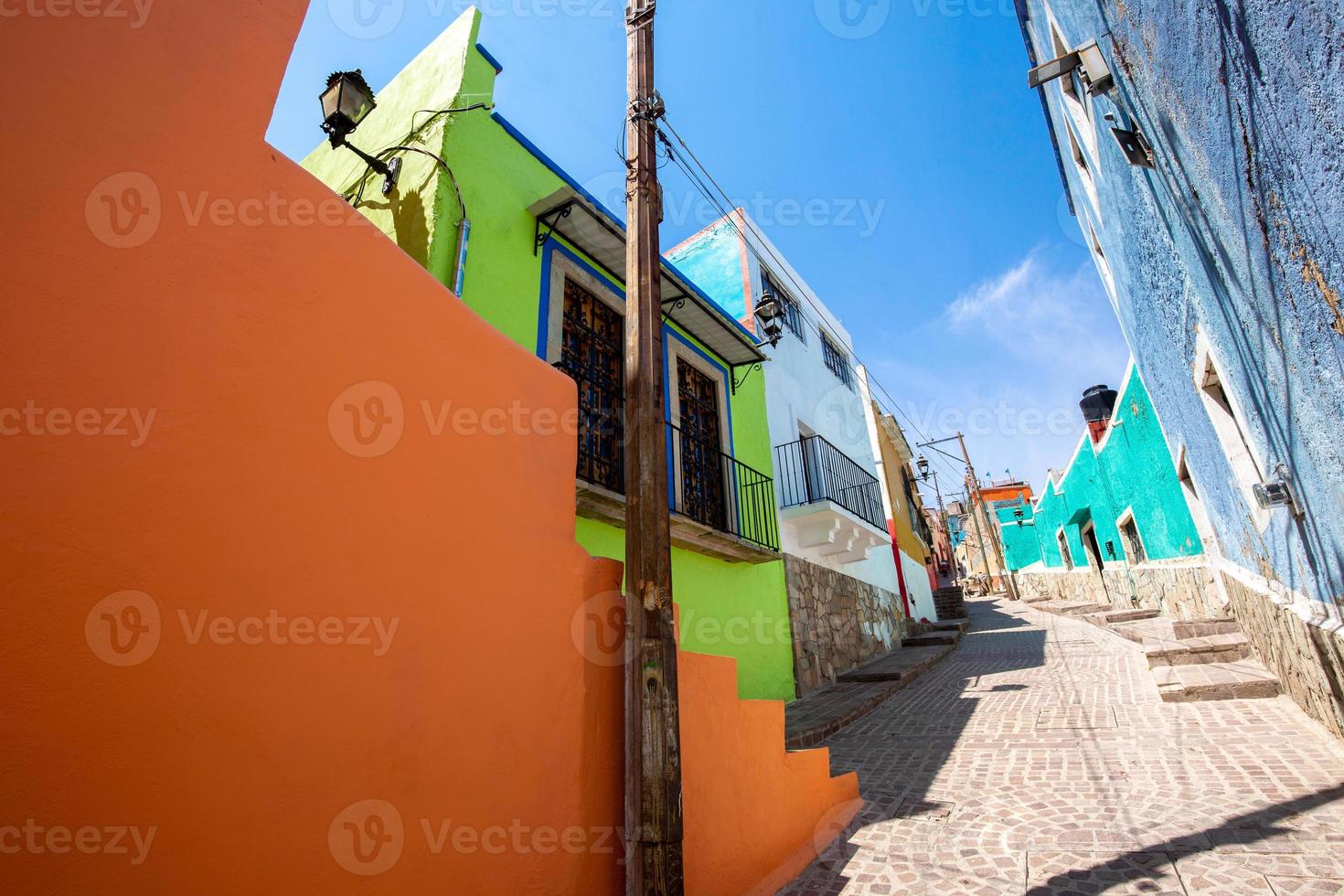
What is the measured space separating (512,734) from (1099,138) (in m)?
7.55

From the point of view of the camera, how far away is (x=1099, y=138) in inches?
230

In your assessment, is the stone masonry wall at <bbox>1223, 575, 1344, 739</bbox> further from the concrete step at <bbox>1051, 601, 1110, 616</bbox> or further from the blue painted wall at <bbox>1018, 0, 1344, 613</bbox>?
the concrete step at <bbox>1051, 601, 1110, 616</bbox>

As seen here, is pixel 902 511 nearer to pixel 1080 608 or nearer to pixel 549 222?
pixel 1080 608

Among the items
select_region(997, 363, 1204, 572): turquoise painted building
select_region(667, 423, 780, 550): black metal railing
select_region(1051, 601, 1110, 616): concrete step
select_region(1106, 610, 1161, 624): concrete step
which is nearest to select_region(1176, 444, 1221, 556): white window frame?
select_region(997, 363, 1204, 572): turquoise painted building

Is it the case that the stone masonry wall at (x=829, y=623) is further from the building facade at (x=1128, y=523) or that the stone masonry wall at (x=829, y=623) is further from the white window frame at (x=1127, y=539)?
the white window frame at (x=1127, y=539)

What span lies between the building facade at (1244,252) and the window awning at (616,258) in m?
4.12

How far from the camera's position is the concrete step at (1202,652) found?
626 centimetres

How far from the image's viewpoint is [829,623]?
9984mm

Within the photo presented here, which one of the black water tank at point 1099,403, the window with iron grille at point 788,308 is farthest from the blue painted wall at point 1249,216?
the black water tank at point 1099,403

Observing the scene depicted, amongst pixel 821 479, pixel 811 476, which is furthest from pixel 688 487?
pixel 821 479

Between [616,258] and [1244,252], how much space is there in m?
5.15

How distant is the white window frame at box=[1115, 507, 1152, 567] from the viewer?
38.3 ft

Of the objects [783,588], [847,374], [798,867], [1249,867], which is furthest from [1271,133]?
[847,374]

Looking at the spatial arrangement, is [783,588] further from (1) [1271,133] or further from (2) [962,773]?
(1) [1271,133]
